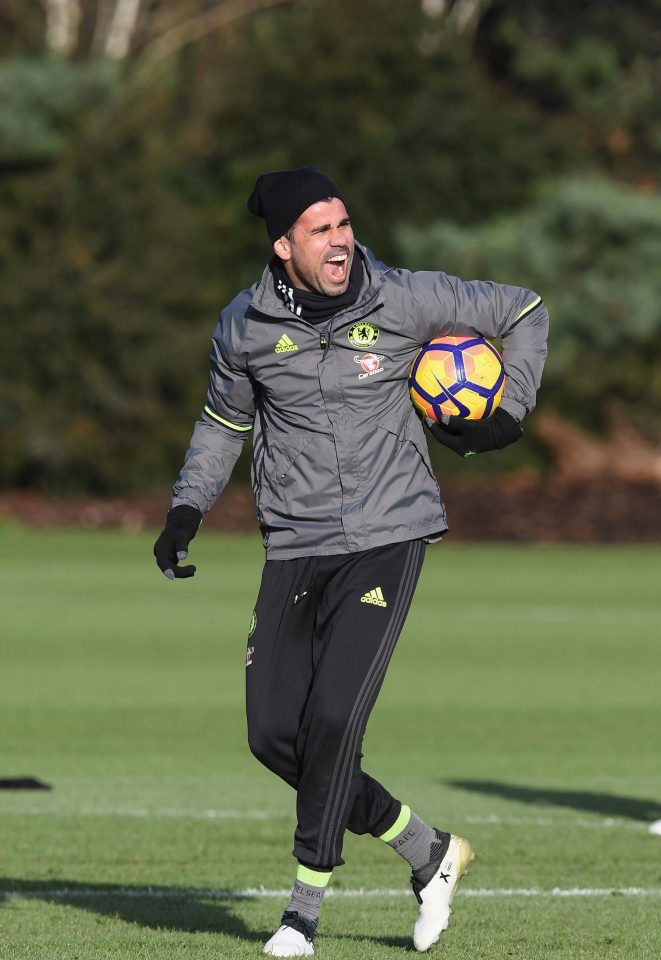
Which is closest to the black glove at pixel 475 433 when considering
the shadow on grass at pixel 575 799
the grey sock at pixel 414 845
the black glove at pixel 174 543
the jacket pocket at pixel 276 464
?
the jacket pocket at pixel 276 464

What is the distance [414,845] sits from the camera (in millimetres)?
6766

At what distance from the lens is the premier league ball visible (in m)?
6.61

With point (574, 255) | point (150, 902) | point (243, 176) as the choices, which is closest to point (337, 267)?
point (150, 902)

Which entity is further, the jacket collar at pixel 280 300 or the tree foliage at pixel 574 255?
the tree foliage at pixel 574 255

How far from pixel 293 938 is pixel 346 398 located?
5.81ft

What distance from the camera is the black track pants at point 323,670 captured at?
21.1ft

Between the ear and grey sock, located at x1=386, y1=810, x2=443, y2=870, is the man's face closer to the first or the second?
the ear

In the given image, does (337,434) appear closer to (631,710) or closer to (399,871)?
(399,871)

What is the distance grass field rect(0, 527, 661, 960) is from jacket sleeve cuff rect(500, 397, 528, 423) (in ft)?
5.90

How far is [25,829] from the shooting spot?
9.66 m

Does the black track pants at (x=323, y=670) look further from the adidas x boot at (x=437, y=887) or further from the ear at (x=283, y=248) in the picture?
the ear at (x=283, y=248)

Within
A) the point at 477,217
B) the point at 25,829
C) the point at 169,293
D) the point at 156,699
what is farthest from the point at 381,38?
the point at 25,829

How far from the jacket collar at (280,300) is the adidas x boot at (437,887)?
1.85 meters

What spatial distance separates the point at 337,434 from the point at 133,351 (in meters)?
38.7
